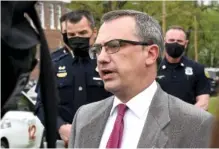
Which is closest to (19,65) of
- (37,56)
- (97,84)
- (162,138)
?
(37,56)

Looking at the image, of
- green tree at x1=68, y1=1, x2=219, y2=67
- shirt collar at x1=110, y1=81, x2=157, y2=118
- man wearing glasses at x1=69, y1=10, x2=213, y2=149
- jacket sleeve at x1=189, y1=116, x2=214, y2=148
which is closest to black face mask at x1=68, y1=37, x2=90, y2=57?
man wearing glasses at x1=69, y1=10, x2=213, y2=149

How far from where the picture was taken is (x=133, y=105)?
323 cm

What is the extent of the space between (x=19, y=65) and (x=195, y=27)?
111 feet

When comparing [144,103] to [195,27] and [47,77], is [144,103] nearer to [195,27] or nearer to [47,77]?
[47,77]

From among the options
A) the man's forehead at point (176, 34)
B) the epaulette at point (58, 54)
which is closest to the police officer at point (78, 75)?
the epaulette at point (58, 54)

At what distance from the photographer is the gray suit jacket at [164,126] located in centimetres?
312

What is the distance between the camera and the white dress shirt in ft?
10.5

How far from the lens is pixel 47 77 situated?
5.52 ft

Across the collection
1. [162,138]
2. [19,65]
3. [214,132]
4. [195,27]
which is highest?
[19,65]

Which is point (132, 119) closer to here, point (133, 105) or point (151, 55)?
point (133, 105)

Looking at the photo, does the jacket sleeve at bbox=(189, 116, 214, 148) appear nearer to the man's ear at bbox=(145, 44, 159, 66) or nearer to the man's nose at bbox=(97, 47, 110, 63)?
the man's ear at bbox=(145, 44, 159, 66)

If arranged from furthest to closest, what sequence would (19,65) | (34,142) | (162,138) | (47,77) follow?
(34,142) → (162,138) → (47,77) → (19,65)

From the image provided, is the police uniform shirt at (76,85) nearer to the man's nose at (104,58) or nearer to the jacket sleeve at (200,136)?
the man's nose at (104,58)

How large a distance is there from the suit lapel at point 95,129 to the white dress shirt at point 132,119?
22mm
